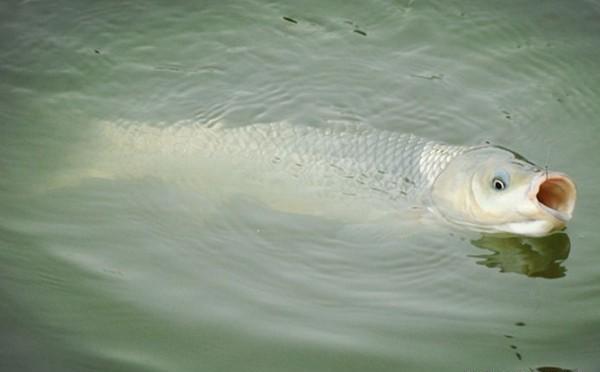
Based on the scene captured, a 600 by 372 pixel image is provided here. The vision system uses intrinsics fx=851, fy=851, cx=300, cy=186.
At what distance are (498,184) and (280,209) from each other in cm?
122

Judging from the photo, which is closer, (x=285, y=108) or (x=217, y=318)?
(x=217, y=318)

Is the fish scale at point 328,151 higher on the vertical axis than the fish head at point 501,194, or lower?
lower

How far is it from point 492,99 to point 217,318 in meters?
2.84

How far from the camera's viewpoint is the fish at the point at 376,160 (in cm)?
473

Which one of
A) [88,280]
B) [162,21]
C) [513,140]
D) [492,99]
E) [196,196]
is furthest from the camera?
[162,21]

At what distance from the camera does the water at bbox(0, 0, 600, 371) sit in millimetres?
3783

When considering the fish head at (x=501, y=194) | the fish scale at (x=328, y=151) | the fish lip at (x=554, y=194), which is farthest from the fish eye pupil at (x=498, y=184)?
the fish scale at (x=328, y=151)

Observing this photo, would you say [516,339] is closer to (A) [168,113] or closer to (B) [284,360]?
(B) [284,360]

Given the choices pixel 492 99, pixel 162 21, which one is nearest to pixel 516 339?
pixel 492 99

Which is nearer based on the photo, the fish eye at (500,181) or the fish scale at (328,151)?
the fish eye at (500,181)

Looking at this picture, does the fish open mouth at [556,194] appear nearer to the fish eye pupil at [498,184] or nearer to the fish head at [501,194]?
the fish head at [501,194]

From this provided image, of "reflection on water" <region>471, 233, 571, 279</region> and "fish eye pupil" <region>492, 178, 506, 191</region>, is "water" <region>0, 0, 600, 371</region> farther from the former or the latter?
"fish eye pupil" <region>492, 178, 506, 191</region>

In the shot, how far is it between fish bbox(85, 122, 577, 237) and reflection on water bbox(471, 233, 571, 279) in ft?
0.25

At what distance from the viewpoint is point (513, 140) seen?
545 centimetres
